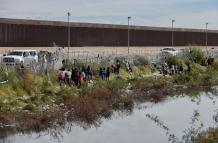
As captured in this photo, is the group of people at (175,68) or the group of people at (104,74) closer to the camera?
the group of people at (104,74)

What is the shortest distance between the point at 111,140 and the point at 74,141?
1.61 meters

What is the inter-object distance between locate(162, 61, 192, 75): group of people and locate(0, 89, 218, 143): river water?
1747cm

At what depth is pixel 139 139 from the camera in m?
25.5

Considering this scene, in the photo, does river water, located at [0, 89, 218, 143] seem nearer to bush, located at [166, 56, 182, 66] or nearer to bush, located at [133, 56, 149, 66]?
bush, located at [133, 56, 149, 66]

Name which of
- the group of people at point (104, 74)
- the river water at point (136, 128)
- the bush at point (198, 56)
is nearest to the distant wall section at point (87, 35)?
the bush at point (198, 56)

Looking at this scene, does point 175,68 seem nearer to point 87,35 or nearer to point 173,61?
point 173,61

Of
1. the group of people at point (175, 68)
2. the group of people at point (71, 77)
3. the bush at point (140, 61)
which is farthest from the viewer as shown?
the group of people at point (175, 68)

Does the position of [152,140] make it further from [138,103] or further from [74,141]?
[138,103]

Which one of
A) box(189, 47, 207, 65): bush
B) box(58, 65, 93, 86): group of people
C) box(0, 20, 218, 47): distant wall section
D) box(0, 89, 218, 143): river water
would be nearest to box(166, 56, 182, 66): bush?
box(189, 47, 207, 65): bush

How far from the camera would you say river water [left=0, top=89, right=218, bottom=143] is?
25000 millimetres

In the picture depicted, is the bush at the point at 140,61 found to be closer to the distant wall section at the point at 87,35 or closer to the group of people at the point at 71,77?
the group of people at the point at 71,77

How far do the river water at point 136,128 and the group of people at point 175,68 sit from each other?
1747 cm

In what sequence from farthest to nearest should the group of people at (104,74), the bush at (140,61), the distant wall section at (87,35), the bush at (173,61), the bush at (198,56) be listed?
the distant wall section at (87,35), the bush at (198,56), the bush at (173,61), the bush at (140,61), the group of people at (104,74)

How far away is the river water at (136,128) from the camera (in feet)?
82.0
